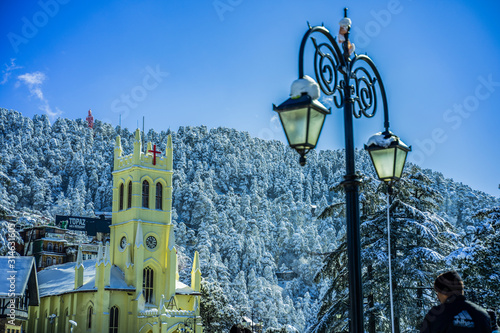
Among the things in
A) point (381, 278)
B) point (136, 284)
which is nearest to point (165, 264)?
point (136, 284)

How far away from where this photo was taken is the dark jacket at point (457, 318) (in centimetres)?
523

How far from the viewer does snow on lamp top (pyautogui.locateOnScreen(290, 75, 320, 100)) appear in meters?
6.43

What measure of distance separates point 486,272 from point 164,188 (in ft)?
110

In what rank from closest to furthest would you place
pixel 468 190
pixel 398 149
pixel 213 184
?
pixel 398 149 < pixel 468 190 < pixel 213 184

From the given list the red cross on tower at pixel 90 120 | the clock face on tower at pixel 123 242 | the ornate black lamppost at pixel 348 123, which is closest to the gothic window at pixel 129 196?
the clock face on tower at pixel 123 242

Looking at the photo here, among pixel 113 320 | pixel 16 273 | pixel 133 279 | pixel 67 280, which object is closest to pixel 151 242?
pixel 133 279

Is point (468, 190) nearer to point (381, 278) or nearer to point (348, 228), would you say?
point (381, 278)

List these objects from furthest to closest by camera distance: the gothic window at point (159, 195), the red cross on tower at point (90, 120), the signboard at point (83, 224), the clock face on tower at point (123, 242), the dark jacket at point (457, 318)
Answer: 1. the red cross on tower at point (90, 120)
2. the signboard at point (83, 224)
3. the gothic window at point (159, 195)
4. the clock face on tower at point (123, 242)
5. the dark jacket at point (457, 318)

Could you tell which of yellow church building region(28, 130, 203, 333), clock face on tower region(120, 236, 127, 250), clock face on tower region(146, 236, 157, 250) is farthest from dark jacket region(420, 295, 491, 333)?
clock face on tower region(120, 236, 127, 250)

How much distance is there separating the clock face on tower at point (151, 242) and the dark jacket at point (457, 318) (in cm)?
4504

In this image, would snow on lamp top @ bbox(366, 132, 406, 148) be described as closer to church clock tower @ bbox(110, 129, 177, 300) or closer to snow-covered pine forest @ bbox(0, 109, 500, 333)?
snow-covered pine forest @ bbox(0, 109, 500, 333)

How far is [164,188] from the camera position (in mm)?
51750

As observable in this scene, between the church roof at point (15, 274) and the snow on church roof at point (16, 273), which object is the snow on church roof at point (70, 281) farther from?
the snow on church roof at point (16, 273)

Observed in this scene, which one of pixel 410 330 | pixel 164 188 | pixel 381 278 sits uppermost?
pixel 164 188
